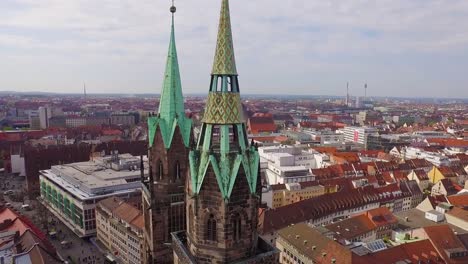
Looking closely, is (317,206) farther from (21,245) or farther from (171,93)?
(171,93)

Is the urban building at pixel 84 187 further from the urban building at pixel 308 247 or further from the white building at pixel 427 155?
the white building at pixel 427 155

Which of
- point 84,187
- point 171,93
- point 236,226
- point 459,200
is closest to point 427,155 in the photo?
point 459,200

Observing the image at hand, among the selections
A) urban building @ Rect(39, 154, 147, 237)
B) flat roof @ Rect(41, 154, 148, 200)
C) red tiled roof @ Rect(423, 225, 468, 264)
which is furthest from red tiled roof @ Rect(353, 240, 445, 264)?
urban building @ Rect(39, 154, 147, 237)

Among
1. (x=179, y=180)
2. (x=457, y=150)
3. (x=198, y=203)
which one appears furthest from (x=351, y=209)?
(x=457, y=150)

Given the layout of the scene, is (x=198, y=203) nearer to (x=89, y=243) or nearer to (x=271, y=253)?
(x=271, y=253)

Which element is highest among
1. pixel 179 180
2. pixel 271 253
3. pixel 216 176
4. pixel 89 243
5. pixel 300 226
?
pixel 216 176

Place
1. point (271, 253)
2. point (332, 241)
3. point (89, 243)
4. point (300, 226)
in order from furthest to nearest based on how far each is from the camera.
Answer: point (89, 243), point (300, 226), point (332, 241), point (271, 253)
